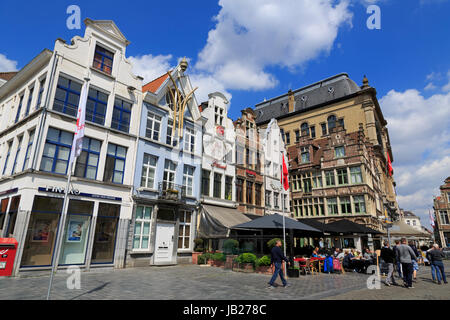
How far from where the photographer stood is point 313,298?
307 inches

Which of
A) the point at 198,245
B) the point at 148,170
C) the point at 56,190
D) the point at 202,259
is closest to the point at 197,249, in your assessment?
the point at 198,245

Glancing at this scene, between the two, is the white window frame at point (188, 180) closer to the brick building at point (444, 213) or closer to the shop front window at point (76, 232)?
the shop front window at point (76, 232)

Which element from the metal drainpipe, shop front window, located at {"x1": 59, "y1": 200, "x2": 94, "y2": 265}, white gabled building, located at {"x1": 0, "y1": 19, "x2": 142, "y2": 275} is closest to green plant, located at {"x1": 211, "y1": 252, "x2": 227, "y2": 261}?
white gabled building, located at {"x1": 0, "y1": 19, "x2": 142, "y2": 275}

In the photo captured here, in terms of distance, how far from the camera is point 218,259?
55.5 feet

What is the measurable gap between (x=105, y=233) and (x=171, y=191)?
451 centimetres

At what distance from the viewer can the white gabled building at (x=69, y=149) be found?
12.9m

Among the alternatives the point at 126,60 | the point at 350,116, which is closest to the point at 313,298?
the point at 126,60

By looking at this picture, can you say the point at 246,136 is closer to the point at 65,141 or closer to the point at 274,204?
the point at 274,204

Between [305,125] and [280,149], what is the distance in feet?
59.9

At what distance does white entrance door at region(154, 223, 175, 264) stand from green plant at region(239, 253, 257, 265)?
5.04 metres

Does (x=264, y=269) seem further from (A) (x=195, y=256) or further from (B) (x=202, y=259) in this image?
(A) (x=195, y=256)

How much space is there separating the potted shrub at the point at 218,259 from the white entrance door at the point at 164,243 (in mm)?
2718

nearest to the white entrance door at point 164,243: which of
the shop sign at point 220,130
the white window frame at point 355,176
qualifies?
the shop sign at point 220,130

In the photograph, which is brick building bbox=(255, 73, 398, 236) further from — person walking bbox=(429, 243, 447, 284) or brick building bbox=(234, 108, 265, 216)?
person walking bbox=(429, 243, 447, 284)
